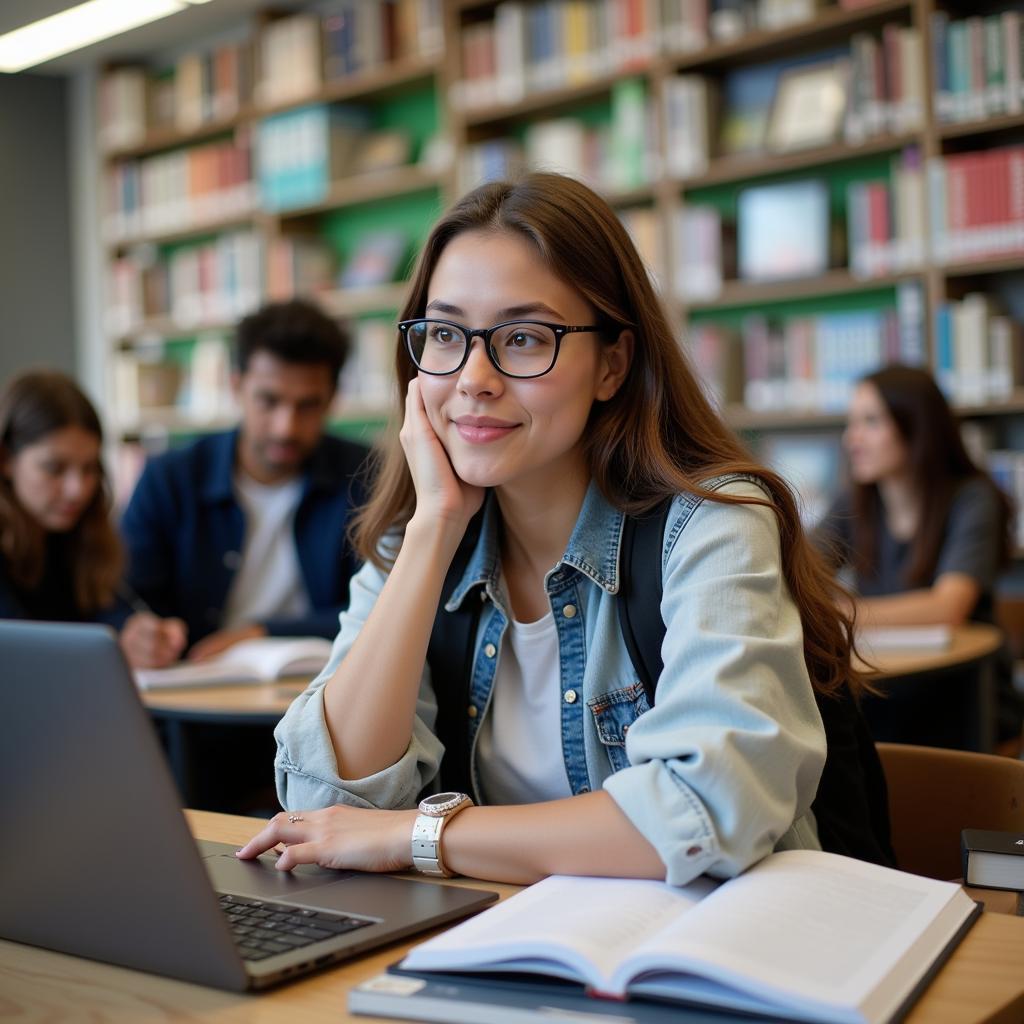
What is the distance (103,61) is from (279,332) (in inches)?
139

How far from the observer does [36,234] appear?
606 cm

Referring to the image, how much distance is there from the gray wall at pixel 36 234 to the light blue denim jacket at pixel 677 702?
196 inches

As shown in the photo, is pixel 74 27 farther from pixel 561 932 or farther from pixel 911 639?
pixel 561 932

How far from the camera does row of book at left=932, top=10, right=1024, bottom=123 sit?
3.57 m

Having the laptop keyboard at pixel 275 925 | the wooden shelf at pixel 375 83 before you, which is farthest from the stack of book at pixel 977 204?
the laptop keyboard at pixel 275 925

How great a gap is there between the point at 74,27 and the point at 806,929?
329cm

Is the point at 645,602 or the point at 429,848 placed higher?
the point at 645,602

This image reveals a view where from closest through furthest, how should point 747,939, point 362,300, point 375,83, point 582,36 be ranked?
point 747,939 → point 582,36 → point 375,83 → point 362,300

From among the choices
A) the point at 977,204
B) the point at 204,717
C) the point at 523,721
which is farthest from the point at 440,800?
the point at 977,204

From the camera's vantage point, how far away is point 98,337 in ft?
20.5

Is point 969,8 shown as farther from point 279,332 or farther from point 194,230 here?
point 194,230

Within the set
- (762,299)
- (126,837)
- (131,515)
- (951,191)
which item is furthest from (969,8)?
(126,837)

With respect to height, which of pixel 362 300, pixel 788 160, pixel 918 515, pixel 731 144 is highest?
pixel 731 144

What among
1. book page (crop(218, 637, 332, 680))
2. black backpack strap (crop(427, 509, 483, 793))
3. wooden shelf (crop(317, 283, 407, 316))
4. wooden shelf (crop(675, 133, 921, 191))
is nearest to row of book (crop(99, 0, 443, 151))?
wooden shelf (crop(317, 283, 407, 316))
